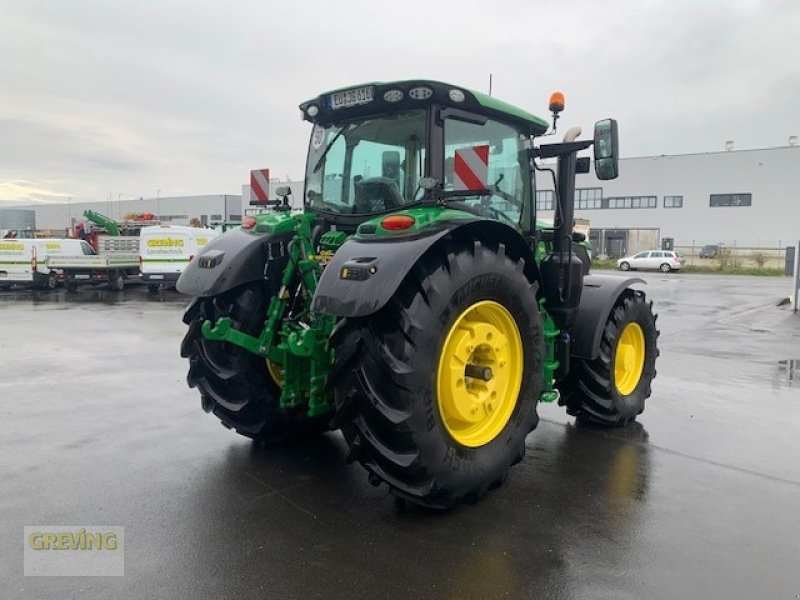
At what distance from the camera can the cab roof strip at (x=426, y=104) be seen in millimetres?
3883

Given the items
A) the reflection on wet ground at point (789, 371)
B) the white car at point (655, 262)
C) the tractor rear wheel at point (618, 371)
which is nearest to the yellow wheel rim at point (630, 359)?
the tractor rear wheel at point (618, 371)

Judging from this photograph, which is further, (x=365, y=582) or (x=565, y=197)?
(x=565, y=197)

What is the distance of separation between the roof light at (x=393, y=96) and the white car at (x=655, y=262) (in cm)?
3811

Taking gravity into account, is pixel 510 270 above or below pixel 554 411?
above

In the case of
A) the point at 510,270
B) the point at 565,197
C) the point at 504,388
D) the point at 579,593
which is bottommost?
the point at 579,593

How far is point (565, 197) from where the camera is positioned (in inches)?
191

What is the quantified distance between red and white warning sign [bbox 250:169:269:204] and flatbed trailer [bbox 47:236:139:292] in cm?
1659

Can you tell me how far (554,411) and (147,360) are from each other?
5.64 m

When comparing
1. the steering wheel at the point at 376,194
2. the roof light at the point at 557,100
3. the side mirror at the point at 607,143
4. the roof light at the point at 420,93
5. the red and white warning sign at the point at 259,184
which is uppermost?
the roof light at the point at 557,100

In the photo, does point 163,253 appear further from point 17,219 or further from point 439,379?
point 17,219

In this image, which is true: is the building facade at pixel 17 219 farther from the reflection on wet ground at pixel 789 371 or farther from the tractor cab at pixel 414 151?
the reflection on wet ground at pixel 789 371

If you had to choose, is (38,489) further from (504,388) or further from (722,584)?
(722,584)

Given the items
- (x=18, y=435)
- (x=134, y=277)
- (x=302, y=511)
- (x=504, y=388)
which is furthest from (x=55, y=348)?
(x=134, y=277)

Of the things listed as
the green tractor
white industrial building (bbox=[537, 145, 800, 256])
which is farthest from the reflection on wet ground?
white industrial building (bbox=[537, 145, 800, 256])
